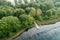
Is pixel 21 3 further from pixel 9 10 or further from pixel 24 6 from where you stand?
pixel 9 10

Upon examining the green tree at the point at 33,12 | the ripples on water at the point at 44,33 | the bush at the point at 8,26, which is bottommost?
the ripples on water at the point at 44,33

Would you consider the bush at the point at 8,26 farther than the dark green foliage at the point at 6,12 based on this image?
No

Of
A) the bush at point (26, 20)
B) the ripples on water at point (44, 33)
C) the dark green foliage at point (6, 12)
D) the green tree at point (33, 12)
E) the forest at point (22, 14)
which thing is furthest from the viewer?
→ the green tree at point (33, 12)

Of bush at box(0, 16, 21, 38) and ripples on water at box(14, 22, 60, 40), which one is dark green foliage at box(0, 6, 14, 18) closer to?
bush at box(0, 16, 21, 38)

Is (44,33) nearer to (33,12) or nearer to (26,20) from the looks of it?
(26,20)

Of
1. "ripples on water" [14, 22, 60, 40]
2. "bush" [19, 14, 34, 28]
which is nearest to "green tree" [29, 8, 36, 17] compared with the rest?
"bush" [19, 14, 34, 28]

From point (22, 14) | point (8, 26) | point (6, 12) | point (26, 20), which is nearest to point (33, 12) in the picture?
point (22, 14)

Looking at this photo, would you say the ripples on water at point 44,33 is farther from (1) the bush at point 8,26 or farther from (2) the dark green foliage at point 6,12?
(2) the dark green foliage at point 6,12

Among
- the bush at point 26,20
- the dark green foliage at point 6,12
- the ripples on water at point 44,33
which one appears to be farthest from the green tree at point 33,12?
the dark green foliage at point 6,12

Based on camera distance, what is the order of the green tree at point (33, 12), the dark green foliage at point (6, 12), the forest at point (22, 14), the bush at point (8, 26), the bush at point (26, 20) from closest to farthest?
the bush at point (8, 26), the forest at point (22, 14), the bush at point (26, 20), the dark green foliage at point (6, 12), the green tree at point (33, 12)
